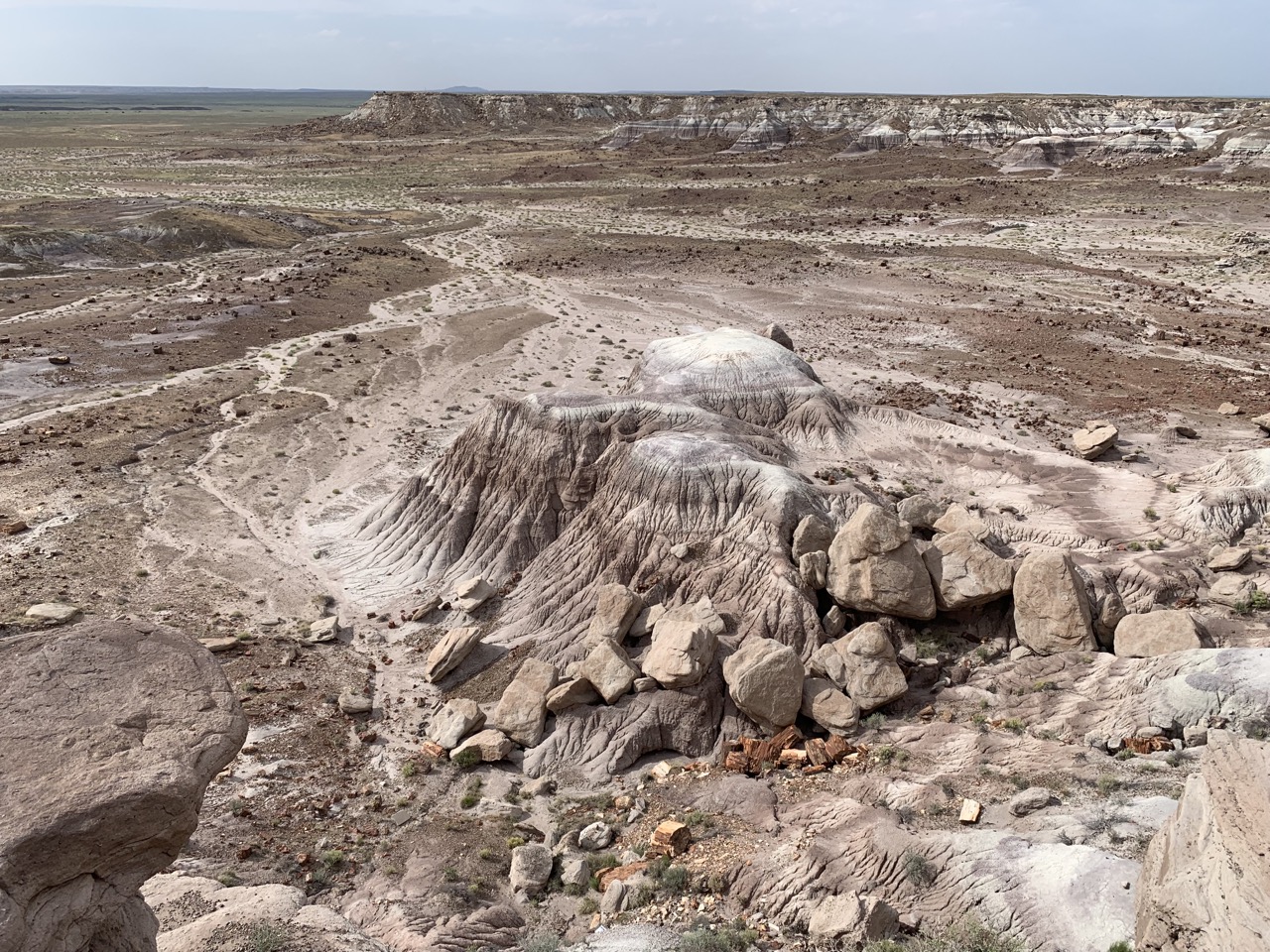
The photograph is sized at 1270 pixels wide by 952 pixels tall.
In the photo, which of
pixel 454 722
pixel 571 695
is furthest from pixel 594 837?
pixel 454 722

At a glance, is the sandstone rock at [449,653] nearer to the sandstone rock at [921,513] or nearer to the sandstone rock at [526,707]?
the sandstone rock at [526,707]

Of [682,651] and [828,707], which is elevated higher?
[682,651]

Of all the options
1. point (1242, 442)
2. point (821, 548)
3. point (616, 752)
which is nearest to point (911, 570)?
point (821, 548)

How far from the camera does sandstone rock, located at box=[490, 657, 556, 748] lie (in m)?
14.4

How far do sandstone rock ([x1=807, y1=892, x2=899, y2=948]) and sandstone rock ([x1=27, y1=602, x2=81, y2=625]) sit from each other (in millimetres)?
16256

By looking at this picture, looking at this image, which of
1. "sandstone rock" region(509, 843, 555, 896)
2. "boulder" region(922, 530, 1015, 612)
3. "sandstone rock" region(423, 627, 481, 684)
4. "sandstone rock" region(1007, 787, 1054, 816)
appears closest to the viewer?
"sandstone rock" region(1007, 787, 1054, 816)

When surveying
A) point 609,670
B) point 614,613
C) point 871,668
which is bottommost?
point 609,670

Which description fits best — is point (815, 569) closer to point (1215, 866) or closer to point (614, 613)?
point (614, 613)

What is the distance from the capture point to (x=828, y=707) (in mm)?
13656

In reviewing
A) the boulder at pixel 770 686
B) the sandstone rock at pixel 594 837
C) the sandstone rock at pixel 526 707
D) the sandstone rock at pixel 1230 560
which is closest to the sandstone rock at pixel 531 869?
the sandstone rock at pixel 594 837

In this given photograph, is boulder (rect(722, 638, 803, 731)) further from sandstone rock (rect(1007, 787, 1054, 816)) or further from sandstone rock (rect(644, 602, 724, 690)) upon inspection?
sandstone rock (rect(1007, 787, 1054, 816))

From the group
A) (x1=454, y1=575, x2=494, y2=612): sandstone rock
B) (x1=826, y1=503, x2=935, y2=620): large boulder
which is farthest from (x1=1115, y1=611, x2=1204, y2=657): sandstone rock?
(x1=454, y1=575, x2=494, y2=612): sandstone rock

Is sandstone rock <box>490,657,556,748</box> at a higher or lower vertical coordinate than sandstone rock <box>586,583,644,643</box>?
lower

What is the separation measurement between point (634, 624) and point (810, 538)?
3.71 meters
